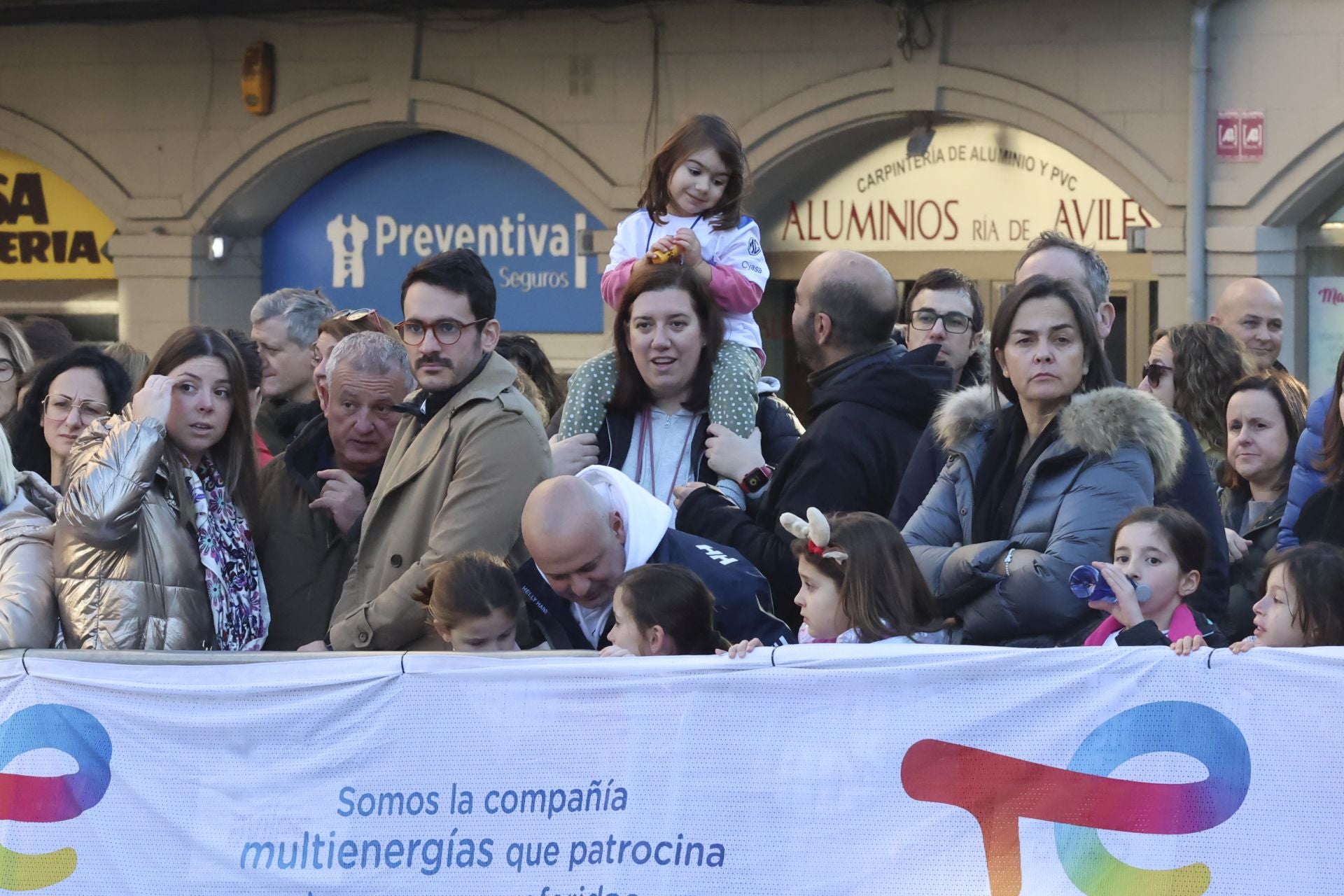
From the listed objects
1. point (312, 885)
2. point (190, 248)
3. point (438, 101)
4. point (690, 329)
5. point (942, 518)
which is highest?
point (438, 101)

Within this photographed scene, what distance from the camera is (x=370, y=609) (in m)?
4.71

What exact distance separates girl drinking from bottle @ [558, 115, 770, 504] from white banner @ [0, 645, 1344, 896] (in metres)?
1.38

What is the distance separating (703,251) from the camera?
5.59 m

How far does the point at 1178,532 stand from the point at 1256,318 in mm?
3804

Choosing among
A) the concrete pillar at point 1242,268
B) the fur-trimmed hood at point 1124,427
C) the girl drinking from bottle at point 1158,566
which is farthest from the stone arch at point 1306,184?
the girl drinking from bottle at point 1158,566

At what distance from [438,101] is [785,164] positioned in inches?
104

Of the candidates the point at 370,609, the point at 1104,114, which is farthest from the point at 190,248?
the point at 370,609

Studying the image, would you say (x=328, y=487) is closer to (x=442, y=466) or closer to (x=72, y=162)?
(x=442, y=466)

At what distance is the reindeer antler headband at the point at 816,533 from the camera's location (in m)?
4.07

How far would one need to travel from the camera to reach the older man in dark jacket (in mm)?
5215

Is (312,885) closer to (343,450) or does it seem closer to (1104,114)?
(343,450)

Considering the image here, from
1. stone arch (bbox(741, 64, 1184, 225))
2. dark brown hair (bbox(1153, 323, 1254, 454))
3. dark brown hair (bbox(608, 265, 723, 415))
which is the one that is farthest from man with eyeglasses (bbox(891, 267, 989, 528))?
stone arch (bbox(741, 64, 1184, 225))

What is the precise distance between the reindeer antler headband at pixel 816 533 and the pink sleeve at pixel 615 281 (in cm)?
159

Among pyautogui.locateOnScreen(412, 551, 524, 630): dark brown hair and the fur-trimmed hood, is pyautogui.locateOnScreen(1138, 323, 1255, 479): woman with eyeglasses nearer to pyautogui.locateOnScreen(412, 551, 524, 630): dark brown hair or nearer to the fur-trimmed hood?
the fur-trimmed hood
